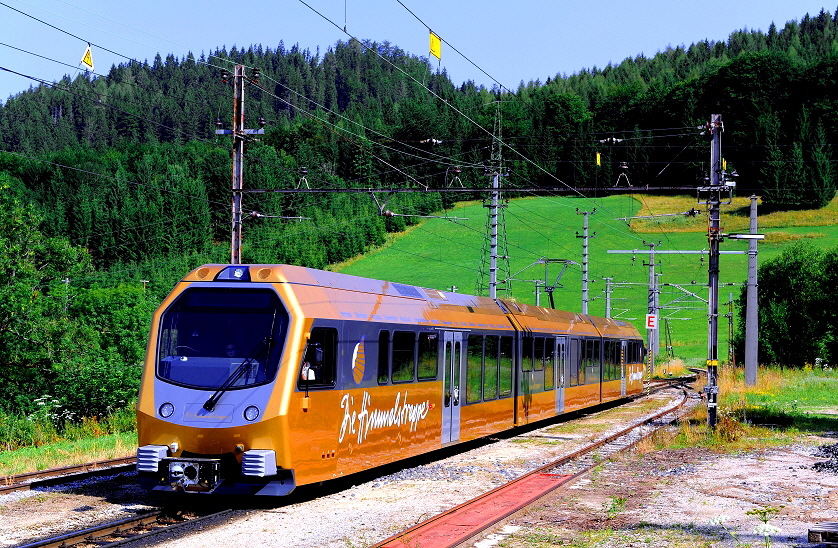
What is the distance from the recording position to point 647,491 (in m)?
13.4

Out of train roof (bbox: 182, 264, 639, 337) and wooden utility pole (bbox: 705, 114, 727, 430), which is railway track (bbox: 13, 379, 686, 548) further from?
wooden utility pole (bbox: 705, 114, 727, 430)

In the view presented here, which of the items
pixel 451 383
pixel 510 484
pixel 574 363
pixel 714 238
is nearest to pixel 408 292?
pixel 451 383

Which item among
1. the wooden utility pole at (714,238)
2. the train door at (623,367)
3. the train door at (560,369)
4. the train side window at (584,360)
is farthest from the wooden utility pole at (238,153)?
the train door at (623,367)

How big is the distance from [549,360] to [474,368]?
6.63 metres

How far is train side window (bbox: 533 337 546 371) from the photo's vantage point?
22825 mm

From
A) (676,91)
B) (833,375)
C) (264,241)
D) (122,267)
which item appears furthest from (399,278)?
(676,91)

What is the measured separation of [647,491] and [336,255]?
81637 millimetres

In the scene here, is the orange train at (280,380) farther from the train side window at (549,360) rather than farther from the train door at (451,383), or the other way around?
the train side window at (549,360)

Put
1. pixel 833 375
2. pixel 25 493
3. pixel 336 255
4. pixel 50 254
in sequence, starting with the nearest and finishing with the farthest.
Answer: pixel 25 493 < pixel 50 254 < pixel 833 375 < pixel 336 255

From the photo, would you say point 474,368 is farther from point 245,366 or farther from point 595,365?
point 595,365

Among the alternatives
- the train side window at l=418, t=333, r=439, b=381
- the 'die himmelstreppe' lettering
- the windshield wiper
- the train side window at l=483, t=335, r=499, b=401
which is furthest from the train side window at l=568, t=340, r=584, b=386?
the windshield wiper

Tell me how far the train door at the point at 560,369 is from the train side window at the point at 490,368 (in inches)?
226

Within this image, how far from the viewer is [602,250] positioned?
9325cm

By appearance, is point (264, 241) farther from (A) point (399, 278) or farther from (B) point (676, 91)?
(B) point (676, 91)
